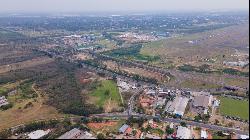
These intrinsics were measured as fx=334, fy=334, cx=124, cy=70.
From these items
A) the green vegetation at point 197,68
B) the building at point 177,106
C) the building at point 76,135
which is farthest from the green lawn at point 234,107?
the building at point 76,135

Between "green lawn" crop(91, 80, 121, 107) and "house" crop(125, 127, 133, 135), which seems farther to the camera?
"green lawn" crop(91, 80, 121, 107)

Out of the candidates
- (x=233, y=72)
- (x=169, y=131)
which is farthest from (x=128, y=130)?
(x=233, y=72)

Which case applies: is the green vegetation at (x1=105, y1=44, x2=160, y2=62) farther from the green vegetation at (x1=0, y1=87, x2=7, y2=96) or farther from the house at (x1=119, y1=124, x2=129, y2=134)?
the house at (x1=119, y1=124, x2=129, y2=134)

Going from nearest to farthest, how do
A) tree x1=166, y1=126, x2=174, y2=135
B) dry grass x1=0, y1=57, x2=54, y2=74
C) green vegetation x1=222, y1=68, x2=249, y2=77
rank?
tree x1=166, y1=126, x2=174, y2=135
green vegetation x1=222, y1=68, x2=249, y2=77
dry grass x1=0, y1=57, x2=54, y2=74

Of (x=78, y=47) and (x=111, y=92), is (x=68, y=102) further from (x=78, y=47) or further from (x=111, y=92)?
(x=78, y=47)

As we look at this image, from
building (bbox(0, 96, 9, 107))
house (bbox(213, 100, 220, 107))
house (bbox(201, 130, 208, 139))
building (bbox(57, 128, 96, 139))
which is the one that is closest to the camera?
building (bbox(57, 128, 96, 139))

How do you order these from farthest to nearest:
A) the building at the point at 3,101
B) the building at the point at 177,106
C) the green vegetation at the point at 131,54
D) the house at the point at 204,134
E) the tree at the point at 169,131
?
the green vegetation at the point at 131,54 < the building at the point at 3,101 < the building at the point at 177,106 < the tree at the point at 169,131 < the house at the point at 204,134

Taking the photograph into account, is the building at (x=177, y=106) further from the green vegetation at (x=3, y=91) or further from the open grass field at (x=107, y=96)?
the green vegetation at (x=3, y=91)

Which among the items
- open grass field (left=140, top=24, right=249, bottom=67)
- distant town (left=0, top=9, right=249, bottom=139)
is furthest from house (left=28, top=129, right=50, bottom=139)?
open grass field (left=140, top=24, right=249, bottom=67)
